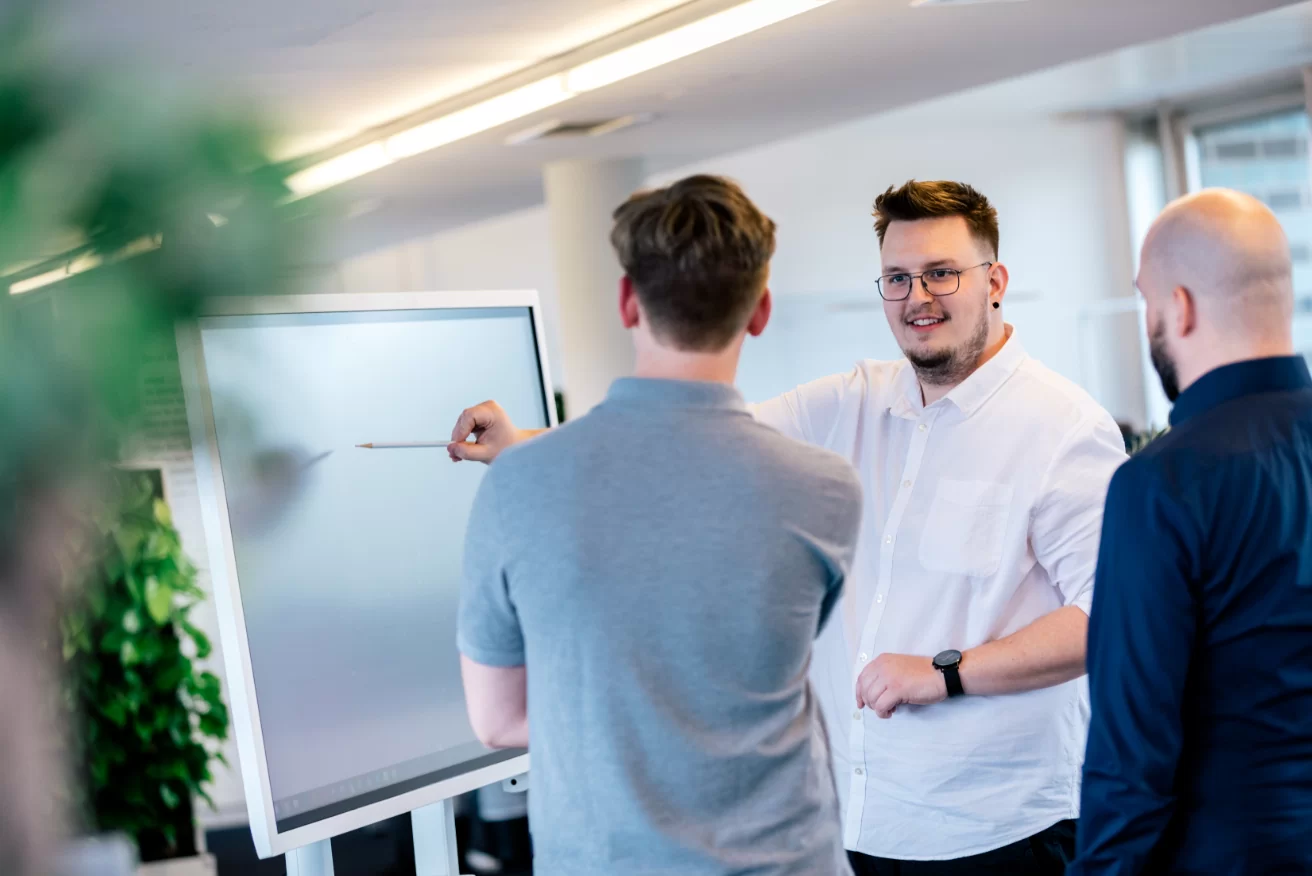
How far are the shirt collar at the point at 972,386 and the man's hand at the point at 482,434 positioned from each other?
64 centimetres

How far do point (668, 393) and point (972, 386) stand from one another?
0.94m

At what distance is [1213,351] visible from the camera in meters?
1.36

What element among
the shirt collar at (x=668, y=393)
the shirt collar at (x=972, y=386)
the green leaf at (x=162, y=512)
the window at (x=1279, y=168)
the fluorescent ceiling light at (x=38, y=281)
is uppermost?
the window at (x=1279, y=168)

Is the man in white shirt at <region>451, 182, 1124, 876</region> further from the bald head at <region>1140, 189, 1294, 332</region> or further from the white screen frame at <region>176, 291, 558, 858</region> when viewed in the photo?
the bald head at <region>1140, 189, 1294, 332</region>

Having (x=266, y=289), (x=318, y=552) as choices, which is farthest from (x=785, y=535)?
(x=318, y=552)

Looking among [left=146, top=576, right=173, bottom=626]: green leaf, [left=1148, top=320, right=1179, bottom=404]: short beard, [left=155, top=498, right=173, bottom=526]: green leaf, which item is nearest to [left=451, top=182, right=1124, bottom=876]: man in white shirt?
[left=1148, top=320, right=1179, bottom=404]: short beard

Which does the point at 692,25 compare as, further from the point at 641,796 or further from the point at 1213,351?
the point at 641,796

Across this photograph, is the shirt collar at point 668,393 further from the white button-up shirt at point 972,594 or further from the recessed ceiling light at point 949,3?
the recessed ceiling light at point 949,3

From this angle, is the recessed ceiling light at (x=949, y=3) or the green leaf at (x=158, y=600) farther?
the recessed ceiling light at (x=949, y=3)

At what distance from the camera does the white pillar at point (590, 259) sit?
6371mm

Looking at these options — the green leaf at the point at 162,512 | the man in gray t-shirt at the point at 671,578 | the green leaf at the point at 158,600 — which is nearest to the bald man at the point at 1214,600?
the man in gray t-shirt at the point at 671,578

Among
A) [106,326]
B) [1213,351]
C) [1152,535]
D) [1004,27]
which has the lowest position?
[1152,535]

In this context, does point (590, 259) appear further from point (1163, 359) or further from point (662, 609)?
point (662, 609)

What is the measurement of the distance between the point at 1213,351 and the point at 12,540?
48.6 inches
